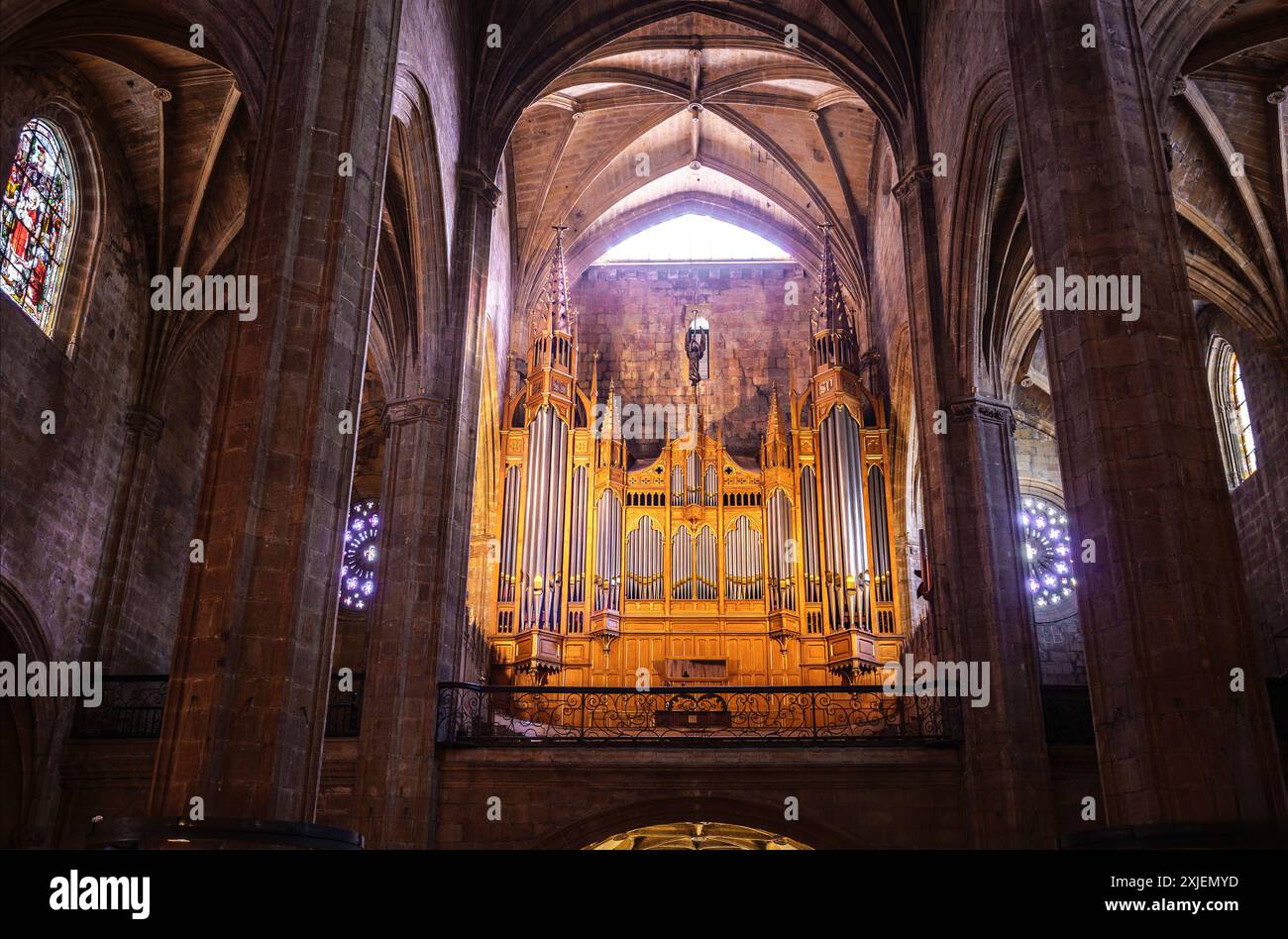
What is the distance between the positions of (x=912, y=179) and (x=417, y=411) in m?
8.48

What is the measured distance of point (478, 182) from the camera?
1819 cm

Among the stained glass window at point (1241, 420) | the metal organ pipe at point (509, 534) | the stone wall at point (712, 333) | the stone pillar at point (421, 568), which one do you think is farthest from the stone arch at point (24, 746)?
the stained glass window at point (1241, 420)

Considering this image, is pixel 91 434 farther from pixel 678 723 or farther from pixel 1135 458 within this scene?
pixel 1135 458

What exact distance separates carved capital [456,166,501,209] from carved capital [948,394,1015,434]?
25.9 ft

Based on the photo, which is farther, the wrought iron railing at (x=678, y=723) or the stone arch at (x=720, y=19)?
the stone arch at (x=720, y=19)

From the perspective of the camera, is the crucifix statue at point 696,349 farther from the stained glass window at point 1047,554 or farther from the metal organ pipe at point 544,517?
the stained glass window at point 1047,554

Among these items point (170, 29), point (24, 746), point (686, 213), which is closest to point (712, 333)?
point (686, 213)

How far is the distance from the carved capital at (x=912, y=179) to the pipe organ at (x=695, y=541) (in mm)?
5106

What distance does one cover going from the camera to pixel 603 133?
2467 centimetres

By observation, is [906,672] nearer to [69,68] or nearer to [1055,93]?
[1055,93]

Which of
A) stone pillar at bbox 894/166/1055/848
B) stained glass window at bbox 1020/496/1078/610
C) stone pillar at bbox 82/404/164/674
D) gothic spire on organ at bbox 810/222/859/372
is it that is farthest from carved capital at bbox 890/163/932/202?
stone pillar at bbox 82/404/164/674

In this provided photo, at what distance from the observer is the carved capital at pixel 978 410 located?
53.9 feet

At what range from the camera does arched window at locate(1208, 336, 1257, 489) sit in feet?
64.5
